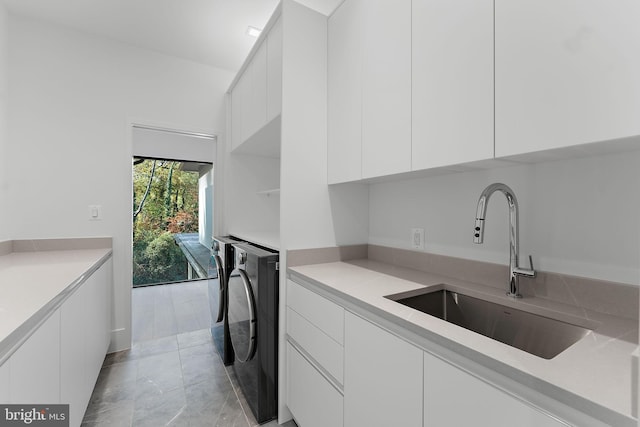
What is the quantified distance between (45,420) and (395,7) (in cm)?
205

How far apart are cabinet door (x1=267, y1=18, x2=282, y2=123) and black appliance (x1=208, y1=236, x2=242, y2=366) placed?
0.91 meters

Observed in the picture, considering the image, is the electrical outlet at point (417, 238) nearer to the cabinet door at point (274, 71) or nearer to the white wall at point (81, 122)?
the cabinet door at point (274, 71)

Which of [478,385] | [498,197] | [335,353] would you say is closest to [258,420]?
[335,353]

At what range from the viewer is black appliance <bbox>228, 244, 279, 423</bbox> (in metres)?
1.55

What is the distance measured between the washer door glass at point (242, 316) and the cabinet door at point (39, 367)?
79 centimetres

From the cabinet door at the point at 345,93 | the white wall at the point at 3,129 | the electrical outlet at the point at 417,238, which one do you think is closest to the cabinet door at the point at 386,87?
the cabinet door at the point at 345,93

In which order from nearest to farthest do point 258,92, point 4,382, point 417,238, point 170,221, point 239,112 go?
1. point 4,382
2. point 417,238
3. point 258,92
4. point 239,112
5. point 170,221

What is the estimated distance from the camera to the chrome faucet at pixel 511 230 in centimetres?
100

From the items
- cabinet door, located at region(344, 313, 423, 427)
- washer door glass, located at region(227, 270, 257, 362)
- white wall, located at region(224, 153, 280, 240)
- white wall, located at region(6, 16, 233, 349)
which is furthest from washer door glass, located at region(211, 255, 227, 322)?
cabinet door, located at region(344, 313, 423, 427)

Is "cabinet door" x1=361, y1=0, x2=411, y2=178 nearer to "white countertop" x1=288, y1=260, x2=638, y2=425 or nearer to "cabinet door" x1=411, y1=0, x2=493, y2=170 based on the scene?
"cabinet door" x1=411, y1=0, x2=493, y2=170

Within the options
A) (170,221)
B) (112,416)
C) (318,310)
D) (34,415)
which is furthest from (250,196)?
(170,221)

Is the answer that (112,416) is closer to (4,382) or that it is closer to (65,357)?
(65,357)

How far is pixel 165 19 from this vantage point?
2070 mm

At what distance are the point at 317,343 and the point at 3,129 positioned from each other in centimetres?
254
